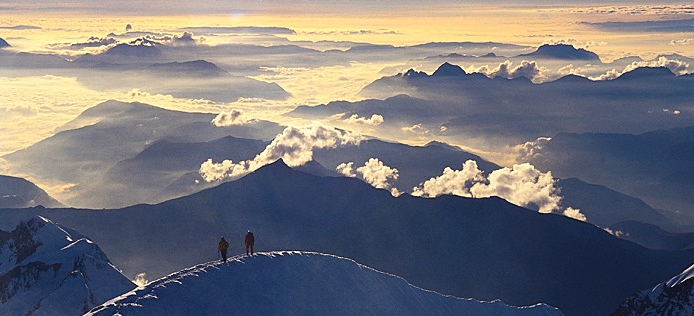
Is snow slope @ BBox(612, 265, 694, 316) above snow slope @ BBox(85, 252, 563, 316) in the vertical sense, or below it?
below

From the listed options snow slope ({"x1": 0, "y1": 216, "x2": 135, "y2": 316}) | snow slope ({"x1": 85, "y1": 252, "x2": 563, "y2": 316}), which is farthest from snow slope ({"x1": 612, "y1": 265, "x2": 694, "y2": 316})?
snow slope ({"x1": 0, "y1": 216, "x2": 135, "y2": 316})

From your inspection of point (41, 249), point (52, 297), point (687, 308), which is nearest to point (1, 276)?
point (41, 249)

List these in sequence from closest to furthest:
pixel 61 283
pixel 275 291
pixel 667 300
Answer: pixel 275 291 → pixel 667 300 → pixel 61 283

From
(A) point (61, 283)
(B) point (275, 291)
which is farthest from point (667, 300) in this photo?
(A) point (61, 283)

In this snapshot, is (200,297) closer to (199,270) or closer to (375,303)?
(199,270)

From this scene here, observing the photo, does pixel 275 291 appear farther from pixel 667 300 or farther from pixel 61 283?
pixel 667 300

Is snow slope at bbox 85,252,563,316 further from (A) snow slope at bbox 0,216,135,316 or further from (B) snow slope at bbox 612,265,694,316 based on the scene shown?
(A) snow slope at bbox 0,216,135,316

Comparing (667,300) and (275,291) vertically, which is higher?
(275,291)
